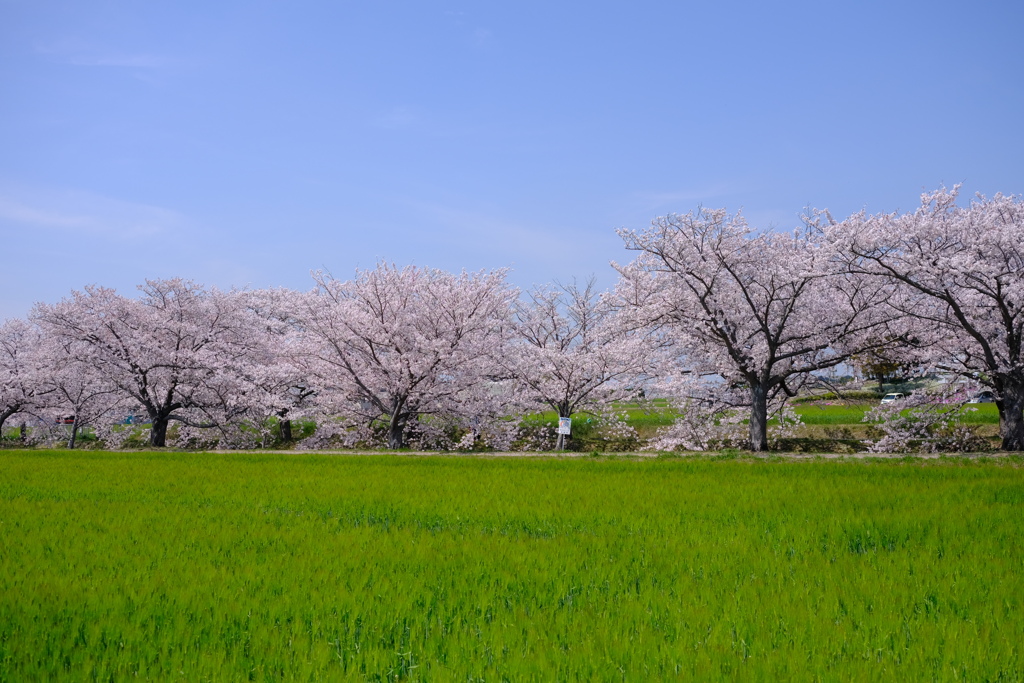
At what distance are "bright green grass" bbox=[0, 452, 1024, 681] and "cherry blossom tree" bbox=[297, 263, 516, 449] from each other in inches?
614

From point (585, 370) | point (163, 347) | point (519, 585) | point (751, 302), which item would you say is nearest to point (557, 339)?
point (585, 370)

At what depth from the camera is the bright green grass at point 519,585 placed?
3750mm

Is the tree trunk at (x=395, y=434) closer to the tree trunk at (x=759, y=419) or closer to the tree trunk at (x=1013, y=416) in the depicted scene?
the tree trunk at (x=759, y=419)

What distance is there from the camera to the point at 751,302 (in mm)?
20469

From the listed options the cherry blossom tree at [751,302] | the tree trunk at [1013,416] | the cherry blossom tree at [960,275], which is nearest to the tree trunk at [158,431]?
the cherry blossom tree at [751,302]

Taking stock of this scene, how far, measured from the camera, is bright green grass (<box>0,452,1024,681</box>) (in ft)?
12.3

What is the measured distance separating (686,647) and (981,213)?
2157cm

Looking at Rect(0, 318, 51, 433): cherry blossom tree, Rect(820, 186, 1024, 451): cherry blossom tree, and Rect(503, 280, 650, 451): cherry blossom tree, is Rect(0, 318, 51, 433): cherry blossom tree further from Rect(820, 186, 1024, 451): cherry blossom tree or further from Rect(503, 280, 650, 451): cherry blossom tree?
Rect(820, 186, 1024, 451): cherry blossom tree

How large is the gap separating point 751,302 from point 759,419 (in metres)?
3.66

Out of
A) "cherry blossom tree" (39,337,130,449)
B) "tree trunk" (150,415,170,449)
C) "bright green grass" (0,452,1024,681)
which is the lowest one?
"bright green grass" (0,452,1024,681)

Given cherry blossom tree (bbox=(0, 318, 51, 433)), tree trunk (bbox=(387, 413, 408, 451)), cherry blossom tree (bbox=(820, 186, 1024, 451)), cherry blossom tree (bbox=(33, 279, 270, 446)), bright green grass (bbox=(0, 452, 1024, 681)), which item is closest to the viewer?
bright green grass (bbox=(0, 452, 1024, 681))

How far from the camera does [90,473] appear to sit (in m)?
14.3

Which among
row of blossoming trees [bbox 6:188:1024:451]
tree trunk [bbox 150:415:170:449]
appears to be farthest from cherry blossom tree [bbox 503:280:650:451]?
tree trunk [bbox 150:415:170:449]

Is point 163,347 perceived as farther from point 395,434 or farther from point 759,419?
point 759,419
